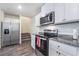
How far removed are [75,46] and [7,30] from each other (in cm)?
499

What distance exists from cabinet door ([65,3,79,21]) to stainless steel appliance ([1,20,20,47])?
438cm

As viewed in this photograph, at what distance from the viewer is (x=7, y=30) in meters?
5.40

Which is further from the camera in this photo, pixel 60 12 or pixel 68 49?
pixel 60 12

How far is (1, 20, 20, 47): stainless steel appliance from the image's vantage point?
5.20 m

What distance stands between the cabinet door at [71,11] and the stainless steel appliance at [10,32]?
14.4 feet

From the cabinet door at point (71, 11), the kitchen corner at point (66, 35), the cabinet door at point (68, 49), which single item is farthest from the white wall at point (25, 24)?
the cabinet door at point (68, 49)

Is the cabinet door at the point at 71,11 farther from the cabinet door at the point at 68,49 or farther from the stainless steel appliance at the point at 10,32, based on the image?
the stainless steel appliance at the point at 10,32

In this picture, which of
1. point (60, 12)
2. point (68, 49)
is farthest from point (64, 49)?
point (60, 12)

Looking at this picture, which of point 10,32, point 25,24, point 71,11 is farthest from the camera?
point 25,24

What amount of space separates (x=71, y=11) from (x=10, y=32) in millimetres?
4708

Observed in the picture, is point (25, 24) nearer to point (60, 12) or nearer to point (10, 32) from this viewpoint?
point (10, 32)

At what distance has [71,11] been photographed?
1.83m

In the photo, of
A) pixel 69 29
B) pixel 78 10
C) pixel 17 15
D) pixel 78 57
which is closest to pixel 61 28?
pixel 69 29

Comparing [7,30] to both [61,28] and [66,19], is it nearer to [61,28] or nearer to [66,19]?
[61,28]
